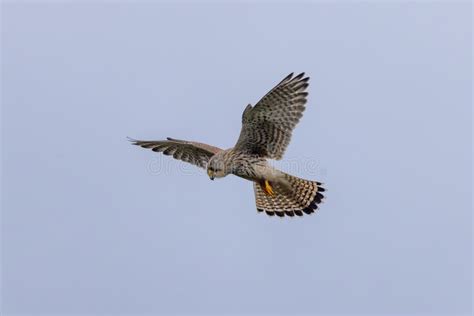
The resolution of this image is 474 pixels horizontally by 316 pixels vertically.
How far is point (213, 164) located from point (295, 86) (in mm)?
1335

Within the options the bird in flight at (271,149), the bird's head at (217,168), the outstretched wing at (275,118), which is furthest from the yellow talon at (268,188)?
the bird's head at (217,168)

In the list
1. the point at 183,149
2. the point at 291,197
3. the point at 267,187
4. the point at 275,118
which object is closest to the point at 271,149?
the point at 275,118

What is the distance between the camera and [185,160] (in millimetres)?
12883

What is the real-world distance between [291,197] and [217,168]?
1268 millimetres

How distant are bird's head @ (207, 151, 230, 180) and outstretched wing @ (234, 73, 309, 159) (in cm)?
32

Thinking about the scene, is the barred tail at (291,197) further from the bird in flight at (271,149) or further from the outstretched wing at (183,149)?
the outstretched wing at (183,149)

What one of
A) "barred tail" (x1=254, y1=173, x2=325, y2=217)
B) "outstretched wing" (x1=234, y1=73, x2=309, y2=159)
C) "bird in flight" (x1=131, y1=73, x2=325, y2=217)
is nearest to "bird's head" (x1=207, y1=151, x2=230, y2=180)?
"bird in flight" (x1=131, y1=73, x2=325, y2=217)

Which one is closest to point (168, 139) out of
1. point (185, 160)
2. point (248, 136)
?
point (185, 160)

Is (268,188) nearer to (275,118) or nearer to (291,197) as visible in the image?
(291,197)

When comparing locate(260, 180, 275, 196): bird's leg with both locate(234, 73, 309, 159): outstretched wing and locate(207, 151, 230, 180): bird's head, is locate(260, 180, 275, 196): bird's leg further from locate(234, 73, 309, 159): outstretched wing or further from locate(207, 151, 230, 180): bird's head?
locate(207, 151, 230, 180): bird's head

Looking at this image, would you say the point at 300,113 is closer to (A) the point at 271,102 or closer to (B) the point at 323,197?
(A) the point at 271,102

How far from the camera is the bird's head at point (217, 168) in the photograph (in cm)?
1170

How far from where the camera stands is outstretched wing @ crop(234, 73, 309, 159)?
37.9 ft

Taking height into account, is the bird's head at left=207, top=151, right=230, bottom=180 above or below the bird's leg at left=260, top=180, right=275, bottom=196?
below
